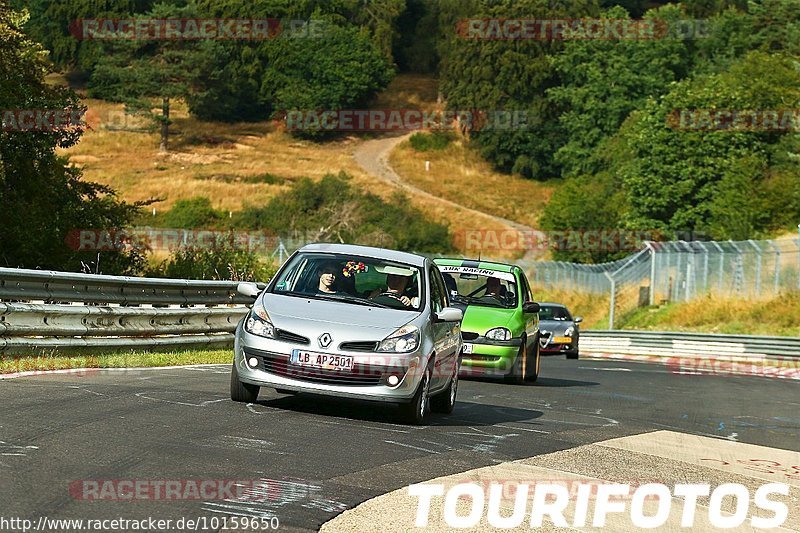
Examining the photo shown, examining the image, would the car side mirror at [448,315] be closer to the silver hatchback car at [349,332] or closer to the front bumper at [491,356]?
the silver hatchback car at [349,332]

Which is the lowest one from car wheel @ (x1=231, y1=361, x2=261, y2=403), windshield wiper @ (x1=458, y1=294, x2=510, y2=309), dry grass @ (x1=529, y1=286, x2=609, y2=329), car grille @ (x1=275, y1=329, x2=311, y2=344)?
dry grass @ (x1=529, y1=286, x2=609, y2=329)

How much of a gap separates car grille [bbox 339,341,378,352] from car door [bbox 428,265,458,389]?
86 cm

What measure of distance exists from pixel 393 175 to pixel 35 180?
83260 mm

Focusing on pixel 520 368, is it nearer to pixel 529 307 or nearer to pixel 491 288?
pixel 529 307

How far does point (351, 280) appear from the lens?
12.3 m

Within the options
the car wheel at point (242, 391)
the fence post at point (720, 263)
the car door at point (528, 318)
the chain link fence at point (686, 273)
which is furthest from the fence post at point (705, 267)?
the car wheel at point (242, 391)

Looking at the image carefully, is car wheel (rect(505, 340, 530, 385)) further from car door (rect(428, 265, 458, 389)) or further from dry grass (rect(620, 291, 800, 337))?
dry grass (rect(620, 291, 800, 337))

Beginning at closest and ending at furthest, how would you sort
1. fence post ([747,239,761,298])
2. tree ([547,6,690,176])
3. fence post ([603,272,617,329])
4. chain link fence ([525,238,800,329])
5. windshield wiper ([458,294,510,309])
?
1. windshield wiper ([458,294,510,309])
2. chain link fence ([525,238,800,329])
3. fence post ([747,239,761,298])
4. fence post ([603,272,617,329])
5. tree ([547,6,690,176])

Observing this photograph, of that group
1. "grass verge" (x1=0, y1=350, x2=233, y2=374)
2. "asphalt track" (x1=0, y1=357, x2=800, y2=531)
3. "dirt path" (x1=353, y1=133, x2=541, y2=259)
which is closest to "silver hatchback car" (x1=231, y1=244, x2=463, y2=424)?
"asphalt track" (x1=0, y1=357, x2=800, y2=531)

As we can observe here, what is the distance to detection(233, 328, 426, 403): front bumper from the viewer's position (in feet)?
36.4

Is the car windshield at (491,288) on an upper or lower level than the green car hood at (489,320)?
upper

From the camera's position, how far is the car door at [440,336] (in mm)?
12039

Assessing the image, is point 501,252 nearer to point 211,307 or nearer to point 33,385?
point 211,307

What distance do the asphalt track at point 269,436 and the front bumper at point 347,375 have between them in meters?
0.26
